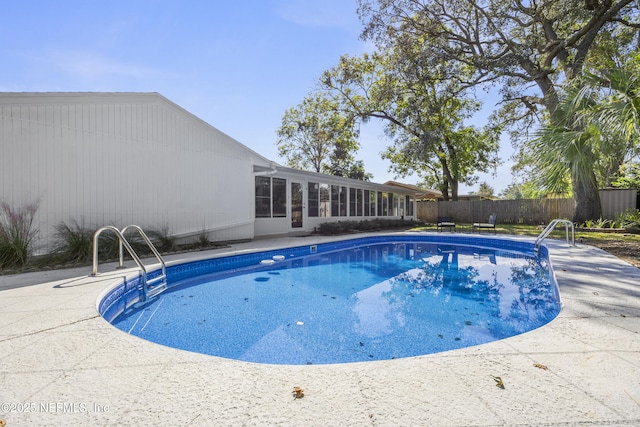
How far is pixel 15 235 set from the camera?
5.86 m

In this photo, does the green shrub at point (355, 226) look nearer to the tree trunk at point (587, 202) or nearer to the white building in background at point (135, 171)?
the white building in background at point (135, 171)

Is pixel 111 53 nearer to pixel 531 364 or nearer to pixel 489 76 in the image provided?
pixel 531 364

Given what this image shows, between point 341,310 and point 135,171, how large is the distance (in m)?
6.67

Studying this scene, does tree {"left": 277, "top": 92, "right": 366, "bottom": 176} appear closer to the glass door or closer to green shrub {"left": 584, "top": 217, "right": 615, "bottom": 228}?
the glass door

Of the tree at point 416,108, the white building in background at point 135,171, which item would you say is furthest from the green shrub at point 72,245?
the tree at point 416,108

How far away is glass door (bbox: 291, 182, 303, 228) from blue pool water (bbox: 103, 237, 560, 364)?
4.81m

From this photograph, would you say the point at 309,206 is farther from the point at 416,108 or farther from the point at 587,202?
the point at 587,202

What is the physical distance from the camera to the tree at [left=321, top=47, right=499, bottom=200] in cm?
1416

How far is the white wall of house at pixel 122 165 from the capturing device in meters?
6.33

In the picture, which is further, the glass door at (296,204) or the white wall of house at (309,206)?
the glass door at (296,204)

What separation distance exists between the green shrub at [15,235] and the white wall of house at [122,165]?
22cm

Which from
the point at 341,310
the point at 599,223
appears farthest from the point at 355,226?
the point at 341,310

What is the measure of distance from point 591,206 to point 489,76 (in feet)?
24.6

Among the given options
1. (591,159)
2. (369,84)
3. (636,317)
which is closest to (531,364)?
(636,317)
